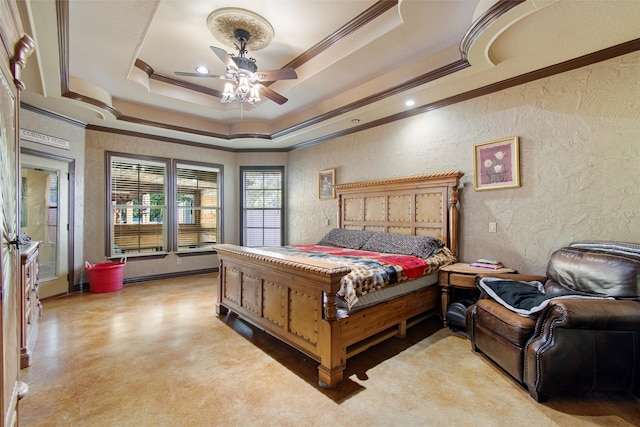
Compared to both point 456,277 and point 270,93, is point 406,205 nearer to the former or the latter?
point 456,277

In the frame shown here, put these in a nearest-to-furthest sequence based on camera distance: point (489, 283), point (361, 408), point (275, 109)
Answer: point (361, 408)
point (489, 283)
point (275, 109)

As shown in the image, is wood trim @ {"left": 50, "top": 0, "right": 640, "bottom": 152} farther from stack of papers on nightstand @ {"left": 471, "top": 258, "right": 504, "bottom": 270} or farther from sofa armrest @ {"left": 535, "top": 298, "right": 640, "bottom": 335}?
sofa armrest @ {"left": 535, "top": 298, "right": 640, "bottom": 335}

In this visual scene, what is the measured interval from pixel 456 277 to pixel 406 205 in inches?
50.5

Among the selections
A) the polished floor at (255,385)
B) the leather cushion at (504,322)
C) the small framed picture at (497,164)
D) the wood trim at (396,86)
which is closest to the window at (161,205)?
the wood trim at (396,86)

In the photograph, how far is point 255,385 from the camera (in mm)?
2152

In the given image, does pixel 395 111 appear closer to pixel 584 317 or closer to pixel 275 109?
pixel 275 109

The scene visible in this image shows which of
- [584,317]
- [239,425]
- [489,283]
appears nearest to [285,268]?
[239,425]

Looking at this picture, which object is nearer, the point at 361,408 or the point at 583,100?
the point at 361,408

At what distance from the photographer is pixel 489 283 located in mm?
2650

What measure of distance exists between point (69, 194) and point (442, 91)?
5633mm

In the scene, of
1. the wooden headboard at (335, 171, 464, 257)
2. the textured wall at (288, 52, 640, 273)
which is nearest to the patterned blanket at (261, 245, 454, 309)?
the wooden headboard at (335, 171, 464, 257)

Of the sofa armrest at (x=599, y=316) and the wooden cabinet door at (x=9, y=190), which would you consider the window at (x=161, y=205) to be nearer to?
the wooden cabinet door at (x=9, y=190)

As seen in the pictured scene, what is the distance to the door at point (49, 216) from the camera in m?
4.14

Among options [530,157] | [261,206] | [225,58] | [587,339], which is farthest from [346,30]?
[261,206]
